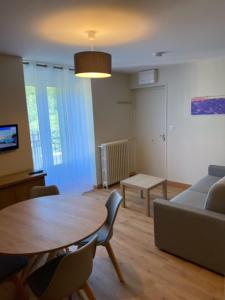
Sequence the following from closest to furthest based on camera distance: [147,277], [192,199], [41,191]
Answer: [147,277], [41,191], [192,199]

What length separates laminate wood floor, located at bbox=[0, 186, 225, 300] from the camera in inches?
A: 79.5

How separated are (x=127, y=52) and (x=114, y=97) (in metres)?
1.66

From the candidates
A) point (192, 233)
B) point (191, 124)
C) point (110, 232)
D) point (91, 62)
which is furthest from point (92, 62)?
point (191, 124)

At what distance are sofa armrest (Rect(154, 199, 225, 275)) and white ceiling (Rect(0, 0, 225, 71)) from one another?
5.93 feet

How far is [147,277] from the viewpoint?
7.32ft

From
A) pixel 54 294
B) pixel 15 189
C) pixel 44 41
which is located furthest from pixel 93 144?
pixel 54 294

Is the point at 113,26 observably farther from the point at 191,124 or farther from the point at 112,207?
the point at 191,124

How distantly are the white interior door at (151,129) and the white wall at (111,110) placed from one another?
0.90 feet

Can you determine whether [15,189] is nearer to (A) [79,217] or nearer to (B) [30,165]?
(B) [30,165]

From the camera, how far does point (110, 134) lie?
15.9 feet

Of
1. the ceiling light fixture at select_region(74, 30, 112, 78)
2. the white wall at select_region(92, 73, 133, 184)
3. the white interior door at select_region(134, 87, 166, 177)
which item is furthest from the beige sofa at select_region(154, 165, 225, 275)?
the white interior door at select_region(134, 87, 166, 177)

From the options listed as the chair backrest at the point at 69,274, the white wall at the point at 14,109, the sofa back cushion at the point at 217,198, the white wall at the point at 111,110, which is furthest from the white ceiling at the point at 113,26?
the chair backrest at the point at 69,274

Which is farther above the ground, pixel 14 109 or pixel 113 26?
pixel 113 26

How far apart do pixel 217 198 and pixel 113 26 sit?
1932 mm
